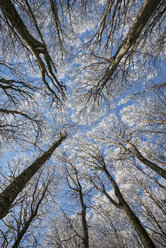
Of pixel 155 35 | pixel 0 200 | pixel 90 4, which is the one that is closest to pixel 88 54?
pixel 90 4

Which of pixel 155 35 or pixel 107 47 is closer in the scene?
pixel 107 47

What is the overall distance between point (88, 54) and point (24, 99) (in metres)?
3.26

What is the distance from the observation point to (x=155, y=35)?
356cm

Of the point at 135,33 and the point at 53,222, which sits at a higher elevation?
the point at 135,33

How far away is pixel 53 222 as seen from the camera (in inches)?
308

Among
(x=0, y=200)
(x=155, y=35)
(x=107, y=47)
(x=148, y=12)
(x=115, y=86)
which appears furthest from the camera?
(x=115, y=86)

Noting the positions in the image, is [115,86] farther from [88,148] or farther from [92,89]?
[88,148]

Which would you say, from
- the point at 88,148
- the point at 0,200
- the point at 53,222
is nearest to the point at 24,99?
the point at 0,200

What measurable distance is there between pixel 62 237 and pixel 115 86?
1049cm

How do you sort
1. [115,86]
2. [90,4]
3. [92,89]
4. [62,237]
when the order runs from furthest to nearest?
[62,237] → [115,86] → [92,89] → [90,4]

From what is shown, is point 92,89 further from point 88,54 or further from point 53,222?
point 53,222

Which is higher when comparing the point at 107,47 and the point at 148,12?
the point at 107,47

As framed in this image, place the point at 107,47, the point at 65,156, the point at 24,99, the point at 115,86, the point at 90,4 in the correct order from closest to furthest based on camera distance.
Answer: the point at 90,4, the point at 107,47, the point at 115,86, the point at 24,99, the point at 65,156

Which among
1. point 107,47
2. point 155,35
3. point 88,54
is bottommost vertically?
point 88,54
